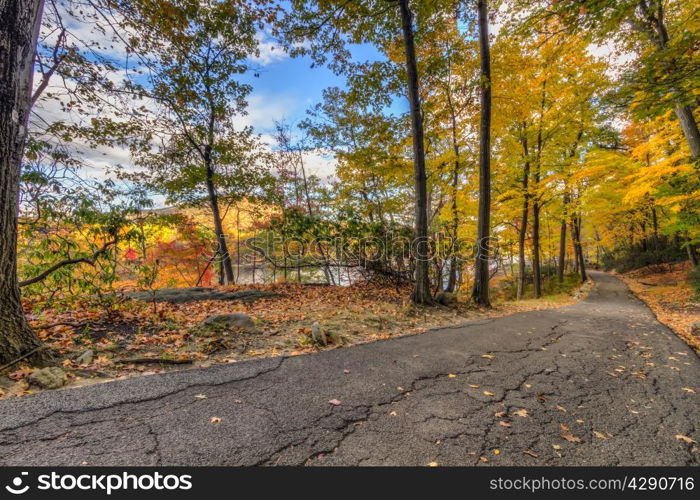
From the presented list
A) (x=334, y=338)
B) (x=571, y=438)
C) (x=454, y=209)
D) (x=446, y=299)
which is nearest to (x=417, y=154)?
(x=446, y=299)

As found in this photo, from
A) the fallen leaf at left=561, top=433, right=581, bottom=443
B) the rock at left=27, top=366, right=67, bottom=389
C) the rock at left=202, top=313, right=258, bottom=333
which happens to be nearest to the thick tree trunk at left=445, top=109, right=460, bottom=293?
the rock at left=202, top=313, right=258, bottom=333

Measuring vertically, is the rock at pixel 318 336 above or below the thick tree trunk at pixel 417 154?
below

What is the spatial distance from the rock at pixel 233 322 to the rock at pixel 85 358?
4.59 ft

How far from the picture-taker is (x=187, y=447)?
1.67 meters

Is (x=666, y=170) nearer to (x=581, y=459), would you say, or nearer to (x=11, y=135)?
(x=581, y=459)

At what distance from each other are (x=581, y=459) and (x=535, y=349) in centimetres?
275

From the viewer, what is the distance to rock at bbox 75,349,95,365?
281 cm

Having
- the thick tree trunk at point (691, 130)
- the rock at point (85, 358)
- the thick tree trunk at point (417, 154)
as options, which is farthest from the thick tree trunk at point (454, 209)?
the rock at point (85, 358)

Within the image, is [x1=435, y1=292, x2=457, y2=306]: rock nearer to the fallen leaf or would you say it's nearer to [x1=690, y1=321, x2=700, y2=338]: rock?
[x1=690, y1=321, x2=700, y2=338]: rock

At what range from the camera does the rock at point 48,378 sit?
91.3 inches

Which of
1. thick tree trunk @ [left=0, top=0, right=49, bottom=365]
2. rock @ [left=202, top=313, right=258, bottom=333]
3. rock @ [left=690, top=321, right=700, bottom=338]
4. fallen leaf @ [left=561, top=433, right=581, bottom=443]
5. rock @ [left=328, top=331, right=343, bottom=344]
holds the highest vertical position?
thick tree trunk @ [left=0, top=0, right=49, bottom=365]

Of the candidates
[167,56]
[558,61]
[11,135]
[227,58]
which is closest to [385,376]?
[11,135]

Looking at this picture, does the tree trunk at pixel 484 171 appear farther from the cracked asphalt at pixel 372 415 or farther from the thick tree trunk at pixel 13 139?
the thick tree trunk at pixel 13 139

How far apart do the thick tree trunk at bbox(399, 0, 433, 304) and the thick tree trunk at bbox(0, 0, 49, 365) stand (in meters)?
6.36
